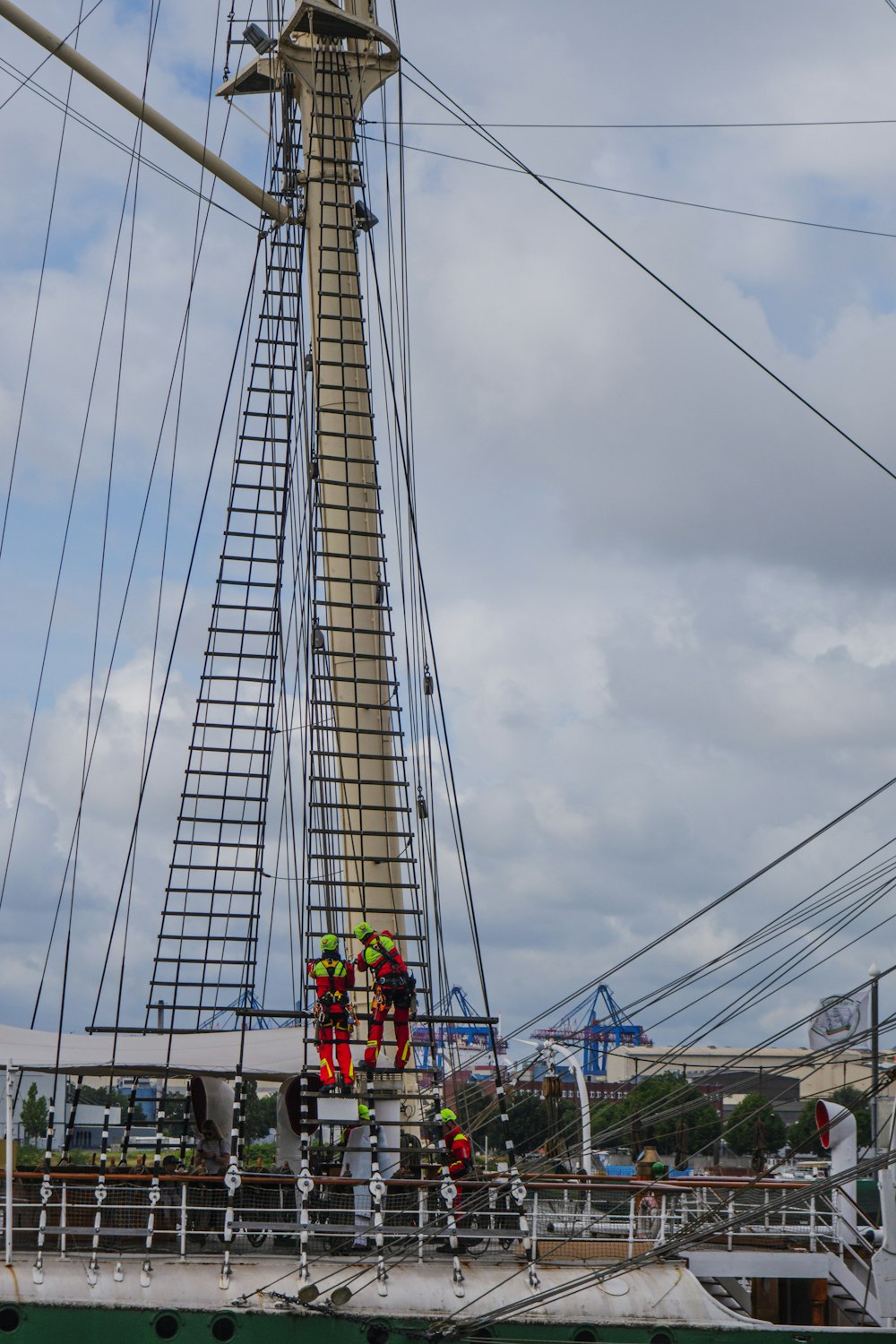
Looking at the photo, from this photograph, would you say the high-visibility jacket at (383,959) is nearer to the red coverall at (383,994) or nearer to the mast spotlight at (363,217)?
the red coverall at (383,994)

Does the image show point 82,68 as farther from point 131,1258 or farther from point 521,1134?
point 521,1134

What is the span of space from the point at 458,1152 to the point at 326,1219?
164cm

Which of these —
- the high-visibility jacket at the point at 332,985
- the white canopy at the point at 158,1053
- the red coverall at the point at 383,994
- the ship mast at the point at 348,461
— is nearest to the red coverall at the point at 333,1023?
the high-visibility jacket at the point at 332,985

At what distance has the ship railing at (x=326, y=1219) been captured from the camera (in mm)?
16016

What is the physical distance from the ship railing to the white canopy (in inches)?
48.0

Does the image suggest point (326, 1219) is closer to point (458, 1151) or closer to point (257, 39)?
point (458, 1151)

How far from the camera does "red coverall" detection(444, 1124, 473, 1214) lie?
18100mm

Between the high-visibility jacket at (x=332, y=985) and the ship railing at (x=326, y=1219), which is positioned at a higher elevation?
the high-visibility jacket at (x=332, y=985)

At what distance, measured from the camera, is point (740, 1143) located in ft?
276

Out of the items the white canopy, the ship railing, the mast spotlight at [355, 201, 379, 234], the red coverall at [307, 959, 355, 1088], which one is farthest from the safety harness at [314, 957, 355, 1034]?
the mast spotlight at [355, 201, 379, 234]

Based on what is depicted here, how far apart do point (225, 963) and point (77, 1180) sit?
19.7 feet

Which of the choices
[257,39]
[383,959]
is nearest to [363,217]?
[257,39]

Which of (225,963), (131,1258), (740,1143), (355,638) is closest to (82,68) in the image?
(355,638)

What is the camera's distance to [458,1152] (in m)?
18.8
